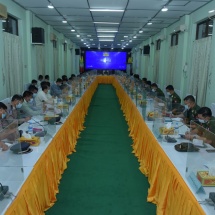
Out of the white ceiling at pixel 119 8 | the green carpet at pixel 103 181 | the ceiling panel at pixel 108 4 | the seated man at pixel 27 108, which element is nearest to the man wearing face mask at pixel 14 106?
the seated man at pixel 27 108

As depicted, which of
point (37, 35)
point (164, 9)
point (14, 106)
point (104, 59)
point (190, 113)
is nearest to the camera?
point (14, 106)

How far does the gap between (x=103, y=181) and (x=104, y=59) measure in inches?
665

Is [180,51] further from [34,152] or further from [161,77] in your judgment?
[34,152]

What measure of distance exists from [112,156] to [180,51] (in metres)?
4.12

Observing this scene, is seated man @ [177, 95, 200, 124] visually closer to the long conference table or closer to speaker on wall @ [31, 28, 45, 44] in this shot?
the long conference table

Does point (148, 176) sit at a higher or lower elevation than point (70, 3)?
lower

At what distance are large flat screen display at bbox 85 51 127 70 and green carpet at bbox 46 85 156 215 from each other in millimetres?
14791

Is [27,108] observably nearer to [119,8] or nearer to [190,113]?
[190,113]

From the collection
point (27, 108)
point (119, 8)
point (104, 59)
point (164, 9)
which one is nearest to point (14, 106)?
point (27, 108)

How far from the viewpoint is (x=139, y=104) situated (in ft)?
17.5

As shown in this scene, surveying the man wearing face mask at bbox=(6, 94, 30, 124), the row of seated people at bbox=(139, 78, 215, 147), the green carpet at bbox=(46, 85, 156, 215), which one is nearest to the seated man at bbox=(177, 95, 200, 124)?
the row of seated people at bbox=(139, 78, 215, 147)

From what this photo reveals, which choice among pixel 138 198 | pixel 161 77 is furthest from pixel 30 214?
pixel 161 77

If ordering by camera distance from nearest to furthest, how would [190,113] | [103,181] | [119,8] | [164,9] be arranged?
[103,181] → [190,113] → [164,9] → [119,8]

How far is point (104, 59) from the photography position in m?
19.3
